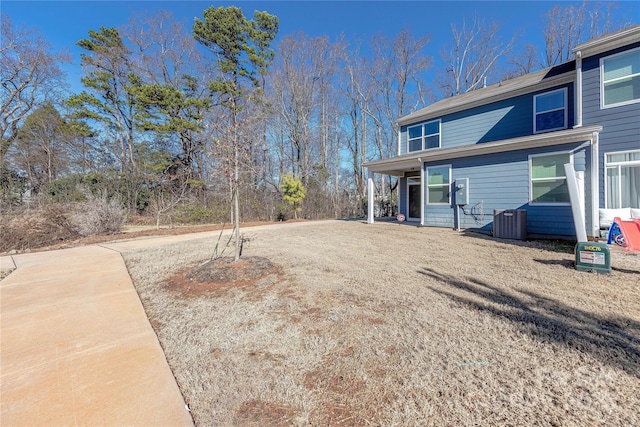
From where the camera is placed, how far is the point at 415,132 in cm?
1241

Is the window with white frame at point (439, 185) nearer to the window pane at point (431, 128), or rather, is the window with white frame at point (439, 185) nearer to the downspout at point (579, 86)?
the window pane at point (431, 128)

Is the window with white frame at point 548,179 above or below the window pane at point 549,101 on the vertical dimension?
below

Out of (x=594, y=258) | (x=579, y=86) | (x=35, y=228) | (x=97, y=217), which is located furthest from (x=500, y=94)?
(x=35, y=228)

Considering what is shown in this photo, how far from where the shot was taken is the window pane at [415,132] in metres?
12.2

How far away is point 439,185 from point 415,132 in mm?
3896

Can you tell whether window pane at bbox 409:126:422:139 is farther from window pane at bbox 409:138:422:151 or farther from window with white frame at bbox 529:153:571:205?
window with white frame at bbox 529:153:571:205

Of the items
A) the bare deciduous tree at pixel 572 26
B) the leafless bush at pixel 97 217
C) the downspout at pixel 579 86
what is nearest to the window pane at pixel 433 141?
the downspout at pixel 579 86

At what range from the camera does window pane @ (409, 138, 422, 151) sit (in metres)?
12.2

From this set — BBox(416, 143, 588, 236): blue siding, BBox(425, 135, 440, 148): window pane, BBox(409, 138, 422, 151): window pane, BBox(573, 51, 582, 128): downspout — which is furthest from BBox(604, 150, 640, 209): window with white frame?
BBox(409, 138, 422, 151): window pane

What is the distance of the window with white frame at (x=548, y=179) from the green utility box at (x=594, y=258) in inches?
152

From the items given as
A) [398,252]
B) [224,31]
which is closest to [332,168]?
[224,31]

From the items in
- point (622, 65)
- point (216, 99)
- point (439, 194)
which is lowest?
point (439, 194)

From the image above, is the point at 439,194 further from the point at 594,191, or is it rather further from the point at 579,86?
the point at 579,86

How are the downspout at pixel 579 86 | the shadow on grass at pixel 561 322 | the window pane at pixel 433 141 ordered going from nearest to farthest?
the shadow on grass at pixel 561 322 < the downspout at pixel 579 86 < the window pane at pixel 433 141
